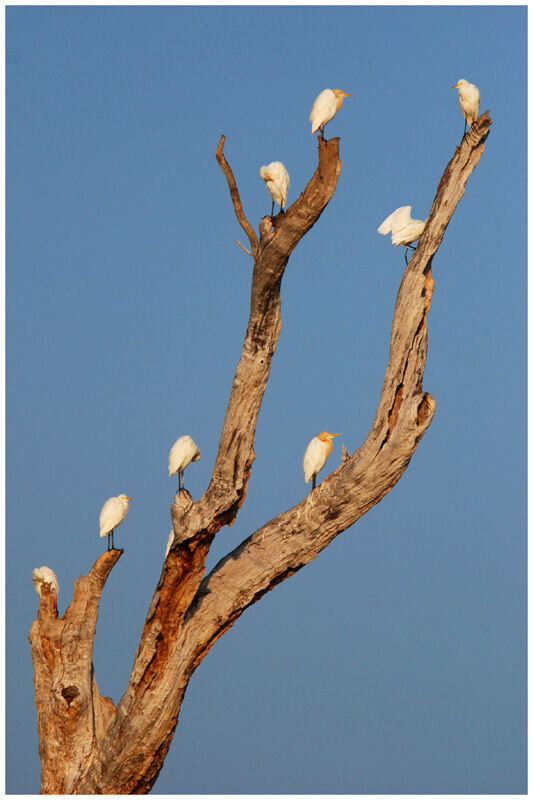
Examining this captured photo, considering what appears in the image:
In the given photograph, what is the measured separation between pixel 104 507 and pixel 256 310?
120 inches

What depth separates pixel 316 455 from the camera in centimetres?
948

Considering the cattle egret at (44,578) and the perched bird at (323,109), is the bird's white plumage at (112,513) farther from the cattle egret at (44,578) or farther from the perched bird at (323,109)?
the perched bird at (323,109)

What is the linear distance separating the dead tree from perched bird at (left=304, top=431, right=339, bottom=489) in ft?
2.52

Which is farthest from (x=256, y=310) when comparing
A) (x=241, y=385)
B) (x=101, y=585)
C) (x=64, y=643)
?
(x=64, y=643)

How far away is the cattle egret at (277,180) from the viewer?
9641 millimetres

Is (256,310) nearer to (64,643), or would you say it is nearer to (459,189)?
(459,189)

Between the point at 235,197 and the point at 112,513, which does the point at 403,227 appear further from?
the point at 112,513

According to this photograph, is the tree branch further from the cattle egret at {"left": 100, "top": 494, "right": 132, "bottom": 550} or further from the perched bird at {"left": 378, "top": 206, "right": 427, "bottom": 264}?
the perched bird at {"left": 378, "top": 206, "right": 427, "bottom": 264}

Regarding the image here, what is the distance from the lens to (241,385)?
8398 millimetres

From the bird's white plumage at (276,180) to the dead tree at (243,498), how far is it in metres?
1.44

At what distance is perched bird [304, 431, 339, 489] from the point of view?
30.8 ft

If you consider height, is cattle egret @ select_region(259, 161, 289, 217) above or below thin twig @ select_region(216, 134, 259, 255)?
above

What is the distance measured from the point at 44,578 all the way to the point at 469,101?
19.0 feet

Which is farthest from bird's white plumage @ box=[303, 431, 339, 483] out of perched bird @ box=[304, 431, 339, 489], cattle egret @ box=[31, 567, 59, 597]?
cattle egret @ box=[31, 567, 59, 597]
